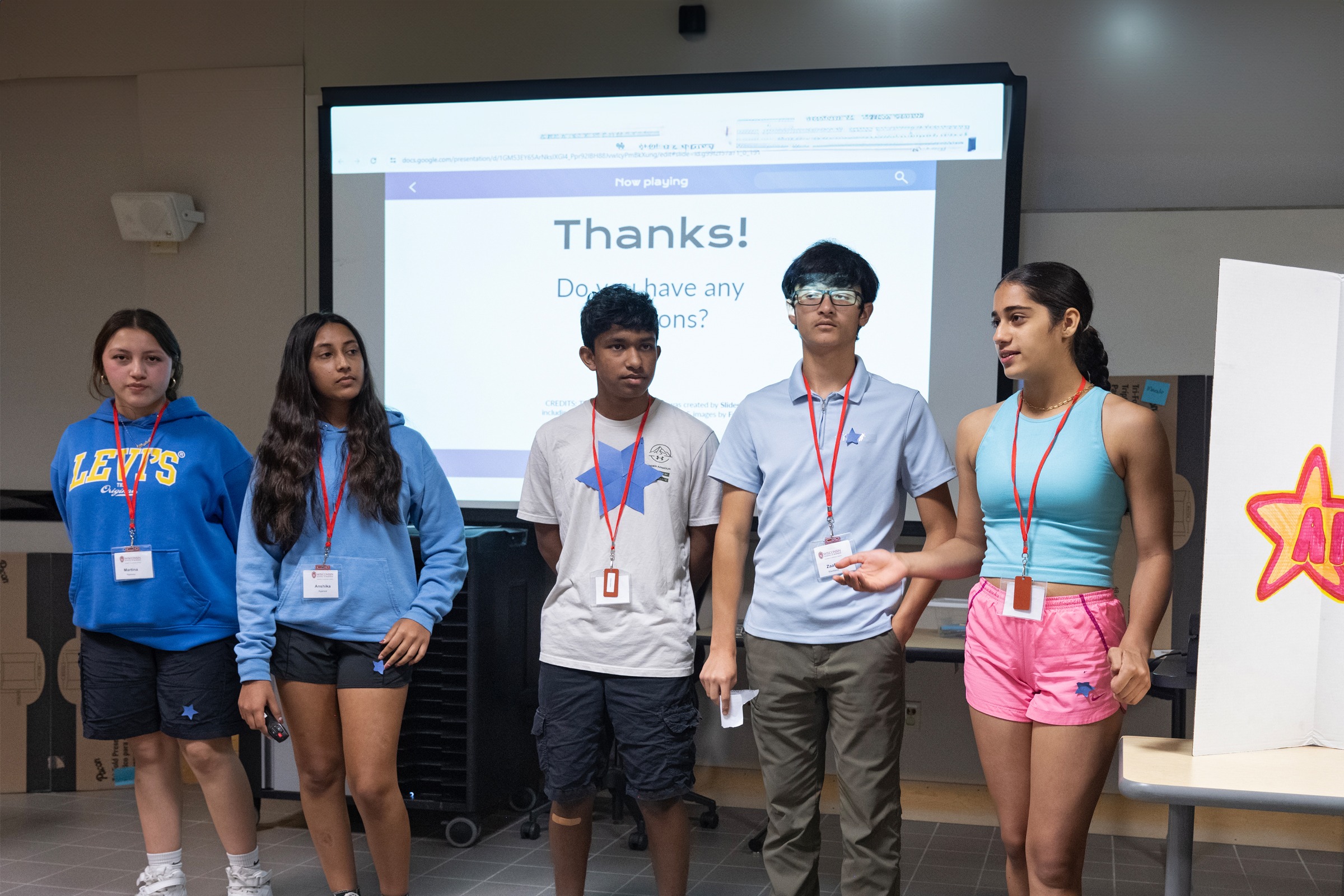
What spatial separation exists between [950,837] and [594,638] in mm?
1743

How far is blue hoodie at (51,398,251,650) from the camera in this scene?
2.46 m

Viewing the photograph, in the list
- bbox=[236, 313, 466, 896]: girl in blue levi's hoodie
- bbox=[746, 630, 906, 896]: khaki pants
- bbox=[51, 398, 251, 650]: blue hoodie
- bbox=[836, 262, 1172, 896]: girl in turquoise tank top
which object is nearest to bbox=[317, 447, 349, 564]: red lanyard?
bbox=[236, 313, 466, 896]: girl in blue levi's hoodie

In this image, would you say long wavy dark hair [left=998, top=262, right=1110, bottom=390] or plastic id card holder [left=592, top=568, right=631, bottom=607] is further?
plastic id card holder [left=592, top=568, right=631, bottom=607]

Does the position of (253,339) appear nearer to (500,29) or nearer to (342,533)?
(500,29)

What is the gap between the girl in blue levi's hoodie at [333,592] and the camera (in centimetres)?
234

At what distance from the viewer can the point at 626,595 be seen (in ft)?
7.40

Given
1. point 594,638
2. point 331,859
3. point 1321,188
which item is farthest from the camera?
point 1321,188

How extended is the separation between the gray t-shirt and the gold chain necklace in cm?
72

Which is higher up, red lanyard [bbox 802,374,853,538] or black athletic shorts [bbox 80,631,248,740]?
red lanyard [bbox 802,374,853,538]

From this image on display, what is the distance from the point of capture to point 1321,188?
3.28 metres

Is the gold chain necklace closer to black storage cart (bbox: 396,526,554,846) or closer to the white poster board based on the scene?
the white poster board

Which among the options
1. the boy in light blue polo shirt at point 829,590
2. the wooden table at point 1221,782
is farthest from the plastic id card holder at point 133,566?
the wooden table at point 1221,782

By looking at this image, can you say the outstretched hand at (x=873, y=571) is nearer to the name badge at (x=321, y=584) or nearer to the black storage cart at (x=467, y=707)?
the name badge at (x=321, y=584)

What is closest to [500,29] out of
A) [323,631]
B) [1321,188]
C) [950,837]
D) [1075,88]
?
[1075,88]
